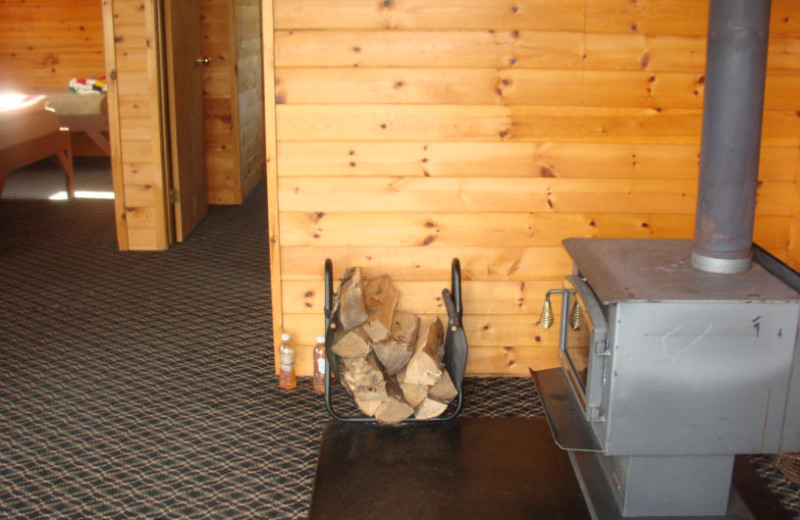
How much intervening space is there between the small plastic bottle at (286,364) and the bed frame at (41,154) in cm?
309

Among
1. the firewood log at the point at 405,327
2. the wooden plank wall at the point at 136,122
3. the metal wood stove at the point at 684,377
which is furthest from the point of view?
the wooden plank wall at the point at 136,122

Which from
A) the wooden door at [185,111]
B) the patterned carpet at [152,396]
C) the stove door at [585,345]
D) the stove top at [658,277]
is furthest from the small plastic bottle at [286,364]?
the wooden door at [185,111]

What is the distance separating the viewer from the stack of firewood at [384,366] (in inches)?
108

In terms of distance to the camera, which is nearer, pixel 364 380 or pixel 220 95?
pixel 364 380

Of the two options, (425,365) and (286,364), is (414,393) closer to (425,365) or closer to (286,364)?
(425,365)

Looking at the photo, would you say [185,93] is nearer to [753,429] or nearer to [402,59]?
[402,59]

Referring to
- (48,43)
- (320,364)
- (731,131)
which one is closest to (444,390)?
(320,364)

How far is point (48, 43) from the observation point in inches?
298

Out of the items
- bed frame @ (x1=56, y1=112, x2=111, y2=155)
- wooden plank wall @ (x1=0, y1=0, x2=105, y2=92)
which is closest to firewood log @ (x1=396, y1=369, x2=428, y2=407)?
bed frame @ (x1=56, y1=112, x2=111, y2=155)

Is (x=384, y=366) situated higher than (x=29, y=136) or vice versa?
(x=29, y=136)

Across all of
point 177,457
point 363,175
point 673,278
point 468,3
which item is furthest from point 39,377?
point 673,278

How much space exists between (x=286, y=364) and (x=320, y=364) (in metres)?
0.13

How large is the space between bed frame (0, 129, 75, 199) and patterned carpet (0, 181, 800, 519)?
2.54 ft

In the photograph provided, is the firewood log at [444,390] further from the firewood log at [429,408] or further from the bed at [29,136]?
the bed at [29,136]
